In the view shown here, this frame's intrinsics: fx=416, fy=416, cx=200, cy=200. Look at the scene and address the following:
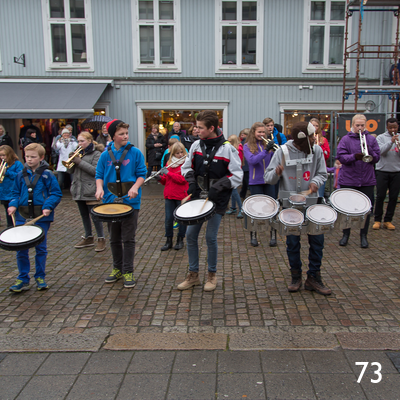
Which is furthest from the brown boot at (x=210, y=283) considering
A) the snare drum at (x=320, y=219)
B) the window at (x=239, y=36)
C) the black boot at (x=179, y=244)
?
the window at (x=239, y=36)

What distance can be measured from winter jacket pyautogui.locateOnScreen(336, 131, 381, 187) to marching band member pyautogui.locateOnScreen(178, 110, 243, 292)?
2515mm

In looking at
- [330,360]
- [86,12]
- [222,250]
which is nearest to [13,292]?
[222,250]

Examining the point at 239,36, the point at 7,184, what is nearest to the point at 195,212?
the point at 7,184

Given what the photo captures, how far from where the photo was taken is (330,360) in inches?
128

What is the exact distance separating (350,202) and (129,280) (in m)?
2.62

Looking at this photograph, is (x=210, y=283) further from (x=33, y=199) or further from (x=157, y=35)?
(x=157, y=35)

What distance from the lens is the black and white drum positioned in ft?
13.5

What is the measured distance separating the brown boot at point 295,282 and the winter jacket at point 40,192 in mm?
2806

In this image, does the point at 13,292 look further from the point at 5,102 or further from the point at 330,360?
the point at 5,102

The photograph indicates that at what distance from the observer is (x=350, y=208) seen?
4227 mm

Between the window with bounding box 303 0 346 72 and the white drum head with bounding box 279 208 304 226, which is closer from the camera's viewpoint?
the white drum head with bounding box 279 208 304 226

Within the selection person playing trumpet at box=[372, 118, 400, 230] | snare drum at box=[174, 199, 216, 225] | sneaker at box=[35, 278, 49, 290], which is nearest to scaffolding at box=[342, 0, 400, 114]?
person playing trumpet at box=[372, 118, 400, 230]

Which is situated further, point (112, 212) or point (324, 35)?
point (324, 35)

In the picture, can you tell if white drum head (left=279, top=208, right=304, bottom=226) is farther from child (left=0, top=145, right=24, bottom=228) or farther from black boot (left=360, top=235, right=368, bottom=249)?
child (left=0, top=145, right=24, bottom=228)
